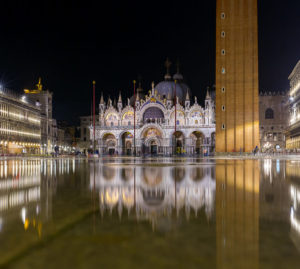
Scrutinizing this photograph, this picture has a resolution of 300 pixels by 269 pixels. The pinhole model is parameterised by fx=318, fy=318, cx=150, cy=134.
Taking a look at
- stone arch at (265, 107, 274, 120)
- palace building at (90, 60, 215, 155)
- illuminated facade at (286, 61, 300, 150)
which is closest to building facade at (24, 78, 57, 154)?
palace building at (90, 60, 215, 155)

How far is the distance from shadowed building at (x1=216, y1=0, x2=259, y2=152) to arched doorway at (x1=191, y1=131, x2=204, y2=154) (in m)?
26.5

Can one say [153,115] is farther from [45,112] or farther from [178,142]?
[45,112]

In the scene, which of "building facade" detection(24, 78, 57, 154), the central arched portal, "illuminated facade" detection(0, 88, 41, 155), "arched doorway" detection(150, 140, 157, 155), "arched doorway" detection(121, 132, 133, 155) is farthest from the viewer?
"building facade" detection(24, 78, 57, 154)

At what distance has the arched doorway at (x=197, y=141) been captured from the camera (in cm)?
7462

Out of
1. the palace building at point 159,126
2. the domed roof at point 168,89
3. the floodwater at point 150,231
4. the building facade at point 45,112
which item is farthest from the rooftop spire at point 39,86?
the floodwater at point 150,231

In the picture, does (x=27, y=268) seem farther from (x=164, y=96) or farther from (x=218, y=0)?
(x=164, y=96)

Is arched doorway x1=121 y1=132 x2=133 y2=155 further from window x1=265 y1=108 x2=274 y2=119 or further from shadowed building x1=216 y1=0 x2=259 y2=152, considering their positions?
shadowed building x1=216 y1=0 x2=259 y2=152

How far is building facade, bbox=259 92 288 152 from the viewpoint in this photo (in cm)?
7750

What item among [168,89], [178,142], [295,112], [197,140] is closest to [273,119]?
[295,112]

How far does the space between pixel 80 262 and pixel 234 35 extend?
1930 inches

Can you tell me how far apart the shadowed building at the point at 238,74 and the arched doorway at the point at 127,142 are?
34396mm

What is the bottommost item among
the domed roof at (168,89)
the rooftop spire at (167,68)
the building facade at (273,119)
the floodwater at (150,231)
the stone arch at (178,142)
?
the floodwater at (150,231)

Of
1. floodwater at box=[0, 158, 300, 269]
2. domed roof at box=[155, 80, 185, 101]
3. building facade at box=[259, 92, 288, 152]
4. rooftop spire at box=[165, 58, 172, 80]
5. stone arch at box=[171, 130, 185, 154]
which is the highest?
rooftop spire at box=[165, 58, 172, 80]

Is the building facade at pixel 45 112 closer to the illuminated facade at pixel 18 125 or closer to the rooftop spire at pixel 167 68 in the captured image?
the illuminated facade at pixel 18 125
